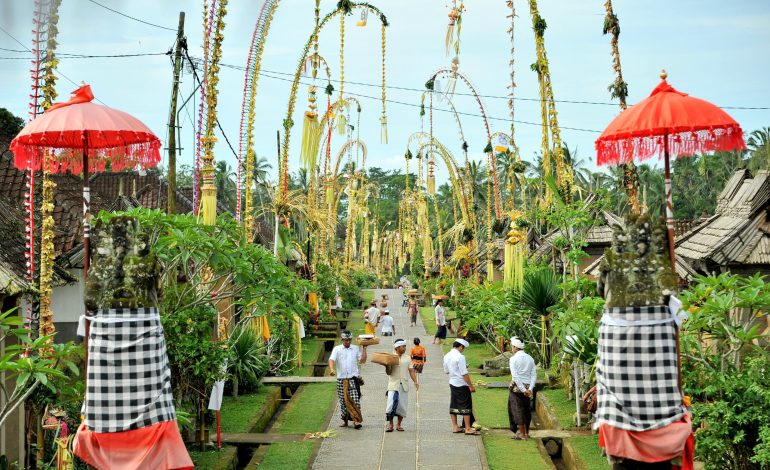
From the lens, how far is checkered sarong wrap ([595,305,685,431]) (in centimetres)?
657

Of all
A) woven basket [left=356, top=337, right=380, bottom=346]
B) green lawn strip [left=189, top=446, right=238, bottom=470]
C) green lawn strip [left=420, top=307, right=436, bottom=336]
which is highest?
woven basket [left=356, top=337, right=380, bottom=346]

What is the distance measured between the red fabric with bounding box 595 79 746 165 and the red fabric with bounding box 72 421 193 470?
447cm

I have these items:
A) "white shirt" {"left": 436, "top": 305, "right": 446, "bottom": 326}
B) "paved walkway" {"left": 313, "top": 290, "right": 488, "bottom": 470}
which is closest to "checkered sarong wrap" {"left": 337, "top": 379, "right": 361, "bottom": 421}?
"paved walkway" {"left": 313, "top": 290, "right": 488, "bottom": 470}

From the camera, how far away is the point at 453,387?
1320cm

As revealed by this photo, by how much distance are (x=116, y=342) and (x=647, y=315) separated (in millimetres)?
4018

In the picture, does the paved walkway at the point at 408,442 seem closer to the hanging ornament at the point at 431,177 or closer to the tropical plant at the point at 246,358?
the tropical plant at the point at 246,358

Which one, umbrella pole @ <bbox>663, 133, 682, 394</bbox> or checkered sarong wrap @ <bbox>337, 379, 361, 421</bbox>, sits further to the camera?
checkered sarong wrap @ <bbox>337, 379, 361, 421</bbox>

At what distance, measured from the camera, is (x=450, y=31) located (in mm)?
15617

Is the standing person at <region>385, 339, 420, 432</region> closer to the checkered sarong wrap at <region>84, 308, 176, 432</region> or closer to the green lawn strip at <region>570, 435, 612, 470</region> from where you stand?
the green lawn strip at <region>570, 435, 612, 470</region>

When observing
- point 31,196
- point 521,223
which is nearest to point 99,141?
point 31,196

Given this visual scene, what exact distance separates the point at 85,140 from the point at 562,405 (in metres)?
9.66

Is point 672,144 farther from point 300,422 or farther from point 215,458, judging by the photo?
point 300,422

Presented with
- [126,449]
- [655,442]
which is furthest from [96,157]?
[655,442]

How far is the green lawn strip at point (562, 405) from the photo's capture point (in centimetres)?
1349
